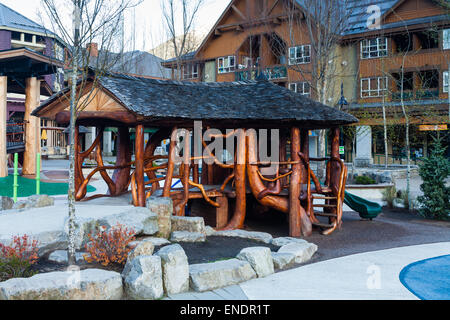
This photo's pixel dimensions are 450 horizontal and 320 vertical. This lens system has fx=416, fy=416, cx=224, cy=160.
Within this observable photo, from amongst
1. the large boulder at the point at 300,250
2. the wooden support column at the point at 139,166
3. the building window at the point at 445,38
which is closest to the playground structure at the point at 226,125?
the wooden support column at the point at 139,166

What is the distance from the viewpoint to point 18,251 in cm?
617

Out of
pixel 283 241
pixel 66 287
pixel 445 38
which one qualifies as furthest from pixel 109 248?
pixel 445 38

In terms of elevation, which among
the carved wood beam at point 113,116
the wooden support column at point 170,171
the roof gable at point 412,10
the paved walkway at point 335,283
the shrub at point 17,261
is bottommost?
the paved walkway at point 335,283

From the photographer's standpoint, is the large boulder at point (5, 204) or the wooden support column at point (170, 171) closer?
the wooden support column at point (170, 171)

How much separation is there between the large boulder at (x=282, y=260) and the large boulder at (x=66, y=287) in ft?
9.39

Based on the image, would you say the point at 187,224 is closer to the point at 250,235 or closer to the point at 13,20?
the point at 250,235

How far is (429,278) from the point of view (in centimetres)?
673

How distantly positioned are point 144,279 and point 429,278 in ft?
15.0

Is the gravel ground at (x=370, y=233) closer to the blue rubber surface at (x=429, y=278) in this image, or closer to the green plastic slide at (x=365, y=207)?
the green plastic slide at (x=365, y=207)

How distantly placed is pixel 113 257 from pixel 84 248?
1251 millimetres

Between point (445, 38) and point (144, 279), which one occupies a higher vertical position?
point (445, 38)

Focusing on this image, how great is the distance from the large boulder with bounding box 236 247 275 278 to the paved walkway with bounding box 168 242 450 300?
132mm

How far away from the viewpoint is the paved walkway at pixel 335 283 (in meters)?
5.69

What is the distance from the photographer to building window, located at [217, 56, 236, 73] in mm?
35719
